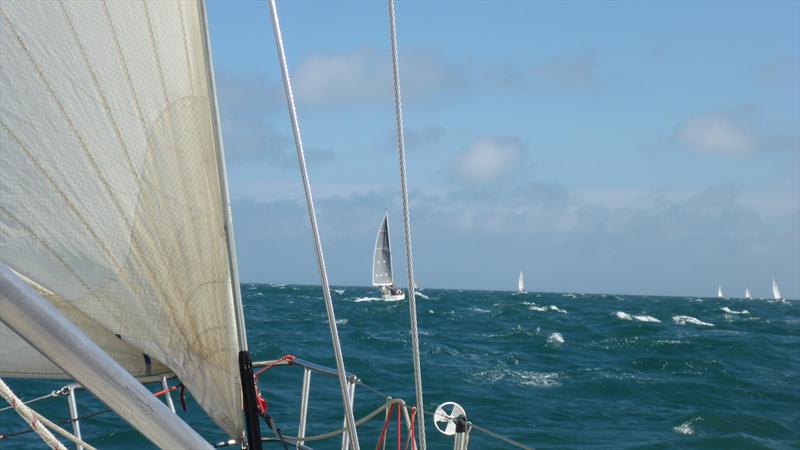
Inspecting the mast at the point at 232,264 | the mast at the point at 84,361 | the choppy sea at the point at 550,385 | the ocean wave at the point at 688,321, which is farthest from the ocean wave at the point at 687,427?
the ocean wave at the point at 688,321

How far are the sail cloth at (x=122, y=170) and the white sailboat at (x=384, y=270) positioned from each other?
170 ft

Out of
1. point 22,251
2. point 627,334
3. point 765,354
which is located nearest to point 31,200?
point 22,251

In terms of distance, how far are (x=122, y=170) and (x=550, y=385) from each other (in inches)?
592

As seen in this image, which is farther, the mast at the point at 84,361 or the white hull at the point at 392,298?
the white hull at the point at 392,298

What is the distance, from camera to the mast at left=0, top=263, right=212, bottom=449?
1.47 meters

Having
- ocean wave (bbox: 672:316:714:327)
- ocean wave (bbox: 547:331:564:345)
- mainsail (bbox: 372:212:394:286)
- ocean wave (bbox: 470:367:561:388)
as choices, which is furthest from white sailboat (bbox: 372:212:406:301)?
ocean wave (bbox: 470:367:561:388)

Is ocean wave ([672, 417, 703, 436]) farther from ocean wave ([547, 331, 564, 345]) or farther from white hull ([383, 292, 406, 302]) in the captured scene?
white hull ([383, 292, 406, 302])

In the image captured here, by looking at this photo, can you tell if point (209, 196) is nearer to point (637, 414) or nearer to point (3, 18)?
point (3, 18)

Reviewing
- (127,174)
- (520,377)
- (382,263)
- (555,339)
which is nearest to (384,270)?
(382,263)

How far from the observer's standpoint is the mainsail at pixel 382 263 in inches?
2196

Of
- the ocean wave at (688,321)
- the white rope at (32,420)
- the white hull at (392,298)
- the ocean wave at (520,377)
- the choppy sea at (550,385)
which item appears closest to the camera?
the white rope at (32,420)

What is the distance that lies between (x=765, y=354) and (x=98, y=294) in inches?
934

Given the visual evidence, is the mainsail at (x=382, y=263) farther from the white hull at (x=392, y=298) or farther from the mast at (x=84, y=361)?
the mast at (x=84, y=361)

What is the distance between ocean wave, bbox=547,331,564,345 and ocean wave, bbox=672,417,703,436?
11.4 metres
